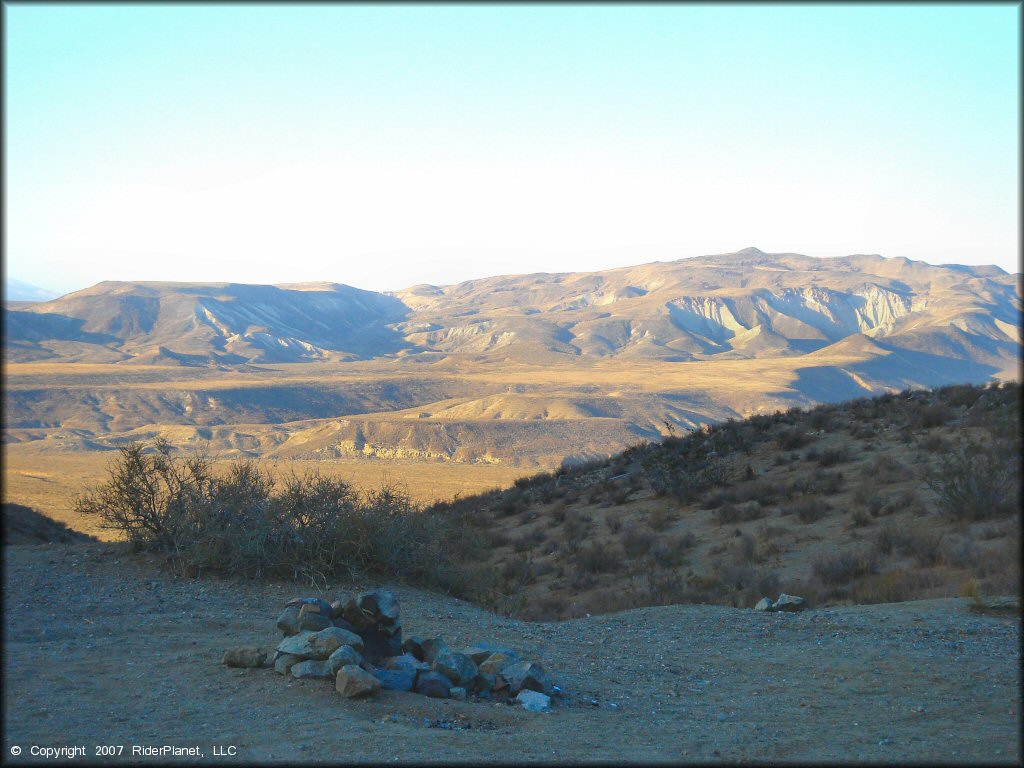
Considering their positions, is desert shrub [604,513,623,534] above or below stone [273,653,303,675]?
below

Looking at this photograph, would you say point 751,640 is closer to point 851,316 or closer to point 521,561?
point 521,561

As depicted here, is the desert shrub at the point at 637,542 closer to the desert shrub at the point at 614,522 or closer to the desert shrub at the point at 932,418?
the desert shrub at the point at 614,522

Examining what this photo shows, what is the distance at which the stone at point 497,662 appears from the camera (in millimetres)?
8000

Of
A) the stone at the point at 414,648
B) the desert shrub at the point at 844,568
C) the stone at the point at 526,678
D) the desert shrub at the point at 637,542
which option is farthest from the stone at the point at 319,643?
the desert shrub at the point at 637,542

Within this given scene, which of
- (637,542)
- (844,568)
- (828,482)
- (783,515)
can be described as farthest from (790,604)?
(828,482)

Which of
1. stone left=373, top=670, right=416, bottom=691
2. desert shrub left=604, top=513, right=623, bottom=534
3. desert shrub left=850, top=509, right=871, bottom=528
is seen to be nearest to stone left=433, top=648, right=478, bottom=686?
stone left=373, top=670, right=416, bottom=691

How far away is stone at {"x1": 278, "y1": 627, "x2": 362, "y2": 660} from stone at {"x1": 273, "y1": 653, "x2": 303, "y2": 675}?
1.7 inches

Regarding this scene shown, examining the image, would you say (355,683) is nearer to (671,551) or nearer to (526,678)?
(526,678)

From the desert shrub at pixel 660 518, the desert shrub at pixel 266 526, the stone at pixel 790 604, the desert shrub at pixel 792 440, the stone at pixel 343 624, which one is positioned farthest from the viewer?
the desert shrub at pixel 792 440

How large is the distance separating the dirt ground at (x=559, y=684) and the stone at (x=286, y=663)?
134mm

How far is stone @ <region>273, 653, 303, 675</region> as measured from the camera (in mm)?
7796

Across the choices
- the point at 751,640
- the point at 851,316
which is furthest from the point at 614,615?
the point at 851,316

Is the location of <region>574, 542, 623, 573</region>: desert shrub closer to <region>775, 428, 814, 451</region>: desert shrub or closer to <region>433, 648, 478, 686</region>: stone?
<region>775, 428, 814, 451</region>: desert shrub

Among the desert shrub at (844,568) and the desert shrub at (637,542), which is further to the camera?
the desert shrub at (637,542)
